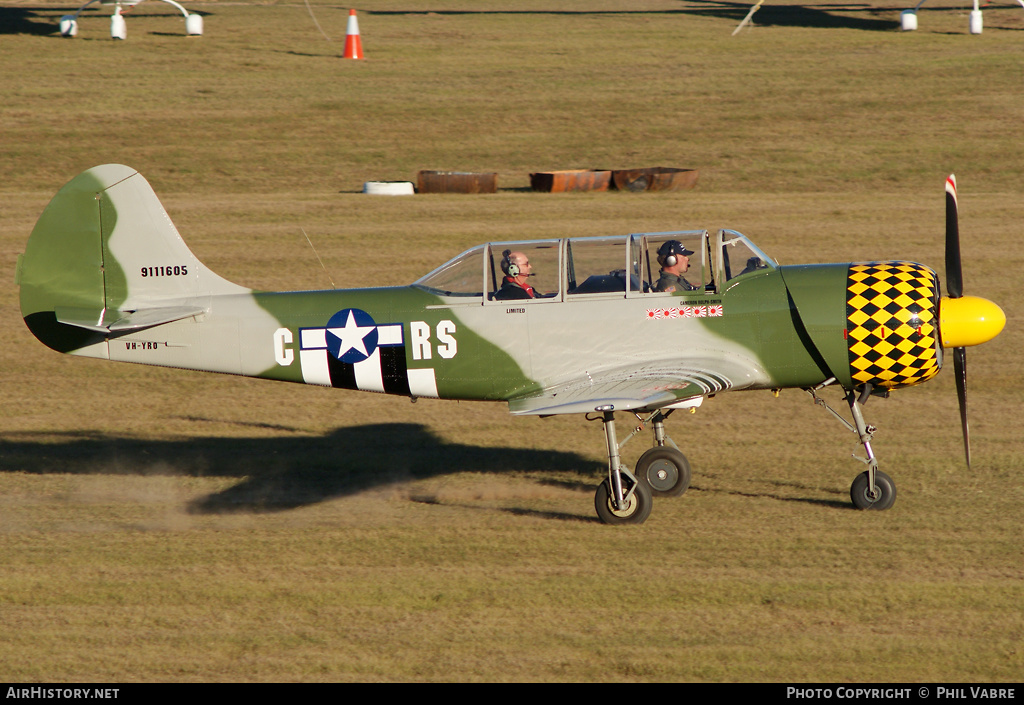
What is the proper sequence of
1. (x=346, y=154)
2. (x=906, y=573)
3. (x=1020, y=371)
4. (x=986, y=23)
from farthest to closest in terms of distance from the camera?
1. (x=986, y=23)
2. (x=346, y=154)
3. (x=1020, y=371)
4. (x=906, y=573)

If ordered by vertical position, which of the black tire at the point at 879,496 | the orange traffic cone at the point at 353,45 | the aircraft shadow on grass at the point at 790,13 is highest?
the aircraft shadow on grass at the point at 790,13

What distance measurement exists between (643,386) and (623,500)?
119cm

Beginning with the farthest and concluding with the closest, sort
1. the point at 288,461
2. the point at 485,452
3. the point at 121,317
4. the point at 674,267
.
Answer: the point at 485,452, the point at 288,461, the point at 121,317, the point at 674,267

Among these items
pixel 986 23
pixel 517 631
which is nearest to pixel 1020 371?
pixel 517 631

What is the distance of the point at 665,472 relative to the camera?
1104cm

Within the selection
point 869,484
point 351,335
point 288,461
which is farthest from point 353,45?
point 869,484

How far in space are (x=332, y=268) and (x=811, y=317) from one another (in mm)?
11404

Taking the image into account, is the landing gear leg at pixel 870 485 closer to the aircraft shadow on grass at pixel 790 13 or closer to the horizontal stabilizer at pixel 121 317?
the horizontal stabilizer at pixel 121 317

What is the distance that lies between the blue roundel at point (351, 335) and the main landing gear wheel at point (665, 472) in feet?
10.2

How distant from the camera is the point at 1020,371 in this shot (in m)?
15.0

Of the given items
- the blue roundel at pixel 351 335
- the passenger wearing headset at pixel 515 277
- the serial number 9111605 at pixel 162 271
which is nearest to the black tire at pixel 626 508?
the passenger wearing headset at pixel 515 277

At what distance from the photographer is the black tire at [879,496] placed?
10.4 m

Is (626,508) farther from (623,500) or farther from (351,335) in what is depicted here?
(351,335)

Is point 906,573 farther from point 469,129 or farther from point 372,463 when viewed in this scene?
point 469,129
